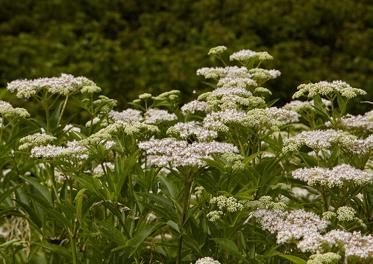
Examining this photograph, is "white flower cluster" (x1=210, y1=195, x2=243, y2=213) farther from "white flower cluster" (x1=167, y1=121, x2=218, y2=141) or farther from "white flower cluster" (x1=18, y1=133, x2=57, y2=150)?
"white flower cluster" (x1=18, y1=133, x2=57, y2=150)

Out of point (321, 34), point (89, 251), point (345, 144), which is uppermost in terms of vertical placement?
point (345, 144)

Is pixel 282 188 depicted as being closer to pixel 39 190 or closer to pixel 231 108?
pixel 231 108

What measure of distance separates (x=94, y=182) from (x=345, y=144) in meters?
1.04

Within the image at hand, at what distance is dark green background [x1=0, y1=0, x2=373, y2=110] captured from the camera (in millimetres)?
9695

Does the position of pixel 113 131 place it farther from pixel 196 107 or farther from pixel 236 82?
pixel 236 82

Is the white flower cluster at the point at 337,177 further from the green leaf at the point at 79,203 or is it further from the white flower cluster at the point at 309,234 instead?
the green leaf at the point at 79,203

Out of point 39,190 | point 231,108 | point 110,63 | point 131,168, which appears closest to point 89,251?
point 39,190

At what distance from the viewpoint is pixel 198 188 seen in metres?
3.53

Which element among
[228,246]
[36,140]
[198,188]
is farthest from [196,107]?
[228,246]

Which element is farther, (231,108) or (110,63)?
(110,63)

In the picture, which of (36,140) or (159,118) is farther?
(159,118)

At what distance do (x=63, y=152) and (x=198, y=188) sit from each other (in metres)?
0.66

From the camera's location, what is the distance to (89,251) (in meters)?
3.65

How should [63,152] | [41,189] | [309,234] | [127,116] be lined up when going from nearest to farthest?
[309,234] → [63,152] → [41,189] → [127,116]
